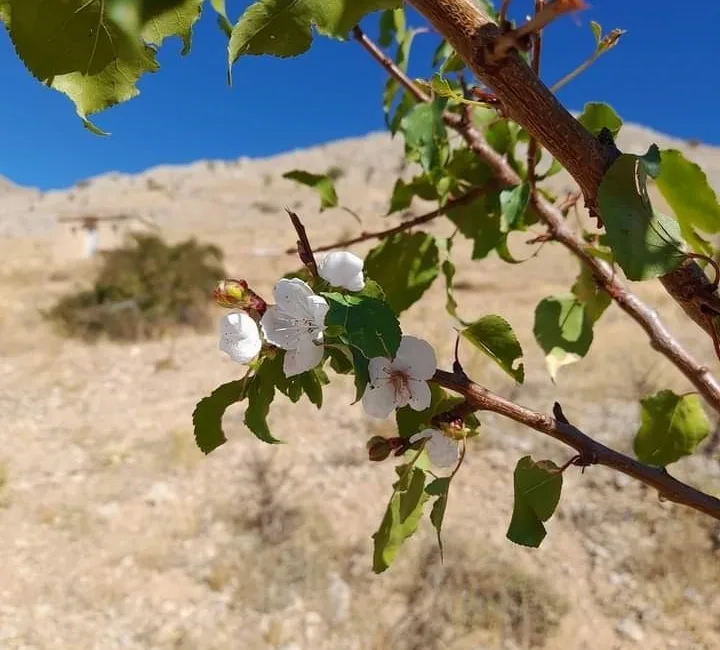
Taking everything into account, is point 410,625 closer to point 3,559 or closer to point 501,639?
point 501,639

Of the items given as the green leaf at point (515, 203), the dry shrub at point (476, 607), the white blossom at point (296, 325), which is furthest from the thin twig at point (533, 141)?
the dry shrub at point (476, 607)

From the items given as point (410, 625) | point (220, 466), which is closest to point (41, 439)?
point (220, 466)

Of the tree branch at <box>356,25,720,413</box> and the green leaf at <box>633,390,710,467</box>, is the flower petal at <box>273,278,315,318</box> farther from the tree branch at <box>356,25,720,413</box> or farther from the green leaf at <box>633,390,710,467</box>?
the green leaf at <box>633,390,710,467</box>

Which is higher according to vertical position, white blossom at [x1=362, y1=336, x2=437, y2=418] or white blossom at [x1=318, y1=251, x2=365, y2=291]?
white blossom at [x1=318, y1=251, x2=365, y2=291]

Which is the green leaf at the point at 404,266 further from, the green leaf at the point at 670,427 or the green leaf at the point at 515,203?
the green leaf at the point at 670,427

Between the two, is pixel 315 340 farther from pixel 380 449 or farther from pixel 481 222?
pixel 481 222

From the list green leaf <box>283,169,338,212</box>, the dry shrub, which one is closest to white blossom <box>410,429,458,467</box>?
green leaf <box>283,169,338,212</box>
